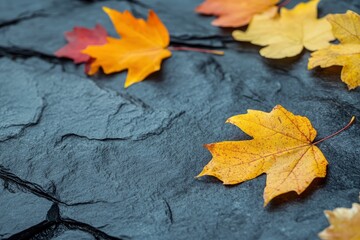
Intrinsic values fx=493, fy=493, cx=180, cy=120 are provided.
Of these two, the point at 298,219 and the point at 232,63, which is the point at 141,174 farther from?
the point at 232,63

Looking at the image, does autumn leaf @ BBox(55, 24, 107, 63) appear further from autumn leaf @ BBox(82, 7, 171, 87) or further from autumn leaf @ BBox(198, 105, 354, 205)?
autumn leaf @ BBox(198, 105, 354, 205)

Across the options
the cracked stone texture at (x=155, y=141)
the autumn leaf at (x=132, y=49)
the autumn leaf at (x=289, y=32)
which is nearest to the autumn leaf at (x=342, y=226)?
the cracked stone texture at (x=155, y=141)

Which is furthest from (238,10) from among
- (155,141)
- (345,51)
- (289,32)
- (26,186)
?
(26,186)

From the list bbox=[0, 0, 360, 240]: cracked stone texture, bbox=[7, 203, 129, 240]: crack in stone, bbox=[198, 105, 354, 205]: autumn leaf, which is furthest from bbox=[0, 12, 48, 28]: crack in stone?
bbox=[198, 105, 354, 205]: autumn leaf

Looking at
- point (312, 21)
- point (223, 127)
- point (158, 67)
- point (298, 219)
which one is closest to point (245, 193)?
point (298, 219)

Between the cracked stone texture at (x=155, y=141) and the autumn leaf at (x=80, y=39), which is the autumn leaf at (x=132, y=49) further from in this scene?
the autumn leaf at (x=80, y=39)
